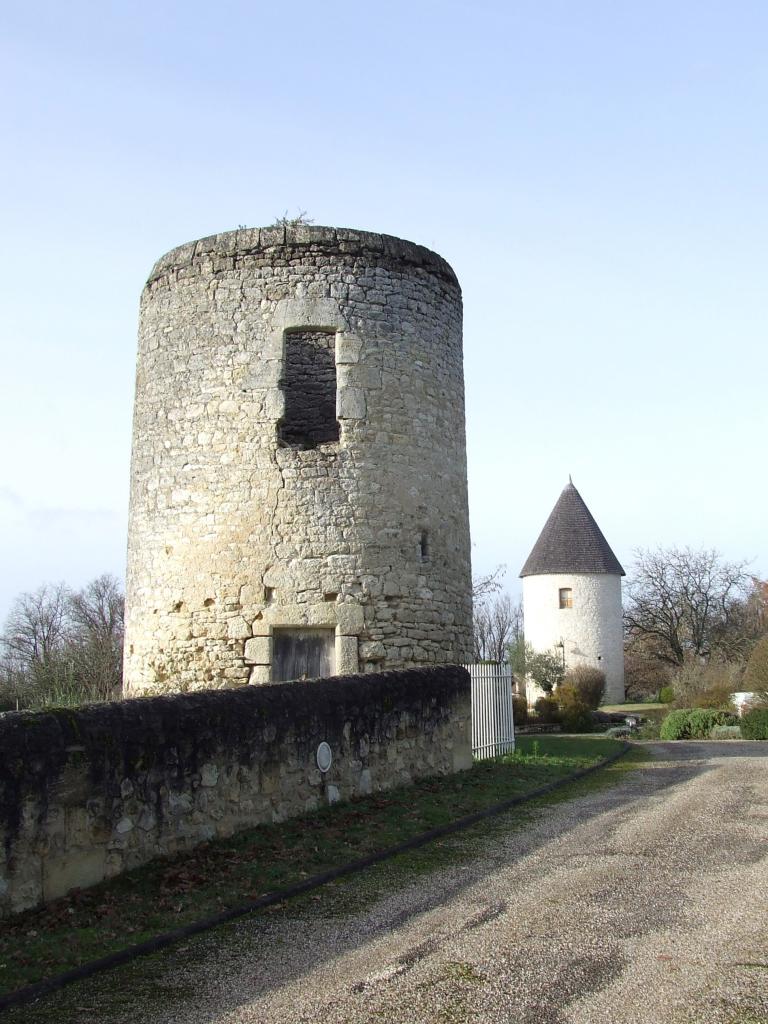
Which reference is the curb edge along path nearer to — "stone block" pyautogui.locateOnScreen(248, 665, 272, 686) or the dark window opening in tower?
"stone block" pyautogui.locateOnScreen(248, 665, 272, 686)

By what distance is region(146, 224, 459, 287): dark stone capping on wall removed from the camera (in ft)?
39.2

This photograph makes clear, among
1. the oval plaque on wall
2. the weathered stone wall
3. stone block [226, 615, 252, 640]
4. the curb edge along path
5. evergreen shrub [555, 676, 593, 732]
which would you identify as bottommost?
the curb edge along path

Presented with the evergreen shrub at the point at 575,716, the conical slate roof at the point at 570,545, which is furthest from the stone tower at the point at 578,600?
the evergreen shrub at the point at 575,716

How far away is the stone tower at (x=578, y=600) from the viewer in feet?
130

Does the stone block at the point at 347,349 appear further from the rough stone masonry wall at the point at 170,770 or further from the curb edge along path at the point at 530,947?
the curb edge along path at the point at 530,947

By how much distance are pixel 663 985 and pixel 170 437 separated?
9.11m

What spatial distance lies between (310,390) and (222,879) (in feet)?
24.8

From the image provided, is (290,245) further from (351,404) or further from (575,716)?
(575,716)

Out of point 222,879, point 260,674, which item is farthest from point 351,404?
point 222,879

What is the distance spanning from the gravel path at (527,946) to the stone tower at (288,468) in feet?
13.9

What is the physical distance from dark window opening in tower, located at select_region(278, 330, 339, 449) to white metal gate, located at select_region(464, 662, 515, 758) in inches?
144

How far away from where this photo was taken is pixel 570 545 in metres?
40.8

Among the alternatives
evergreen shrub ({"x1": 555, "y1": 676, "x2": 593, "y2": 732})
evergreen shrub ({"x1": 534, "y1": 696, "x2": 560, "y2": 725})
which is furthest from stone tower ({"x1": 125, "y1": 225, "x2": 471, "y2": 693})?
evergreen shrub ({"x1": 534, "y1": 696, "x2": 560, "y2": 725})

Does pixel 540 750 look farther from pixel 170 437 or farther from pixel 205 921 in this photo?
pixel 205 921
